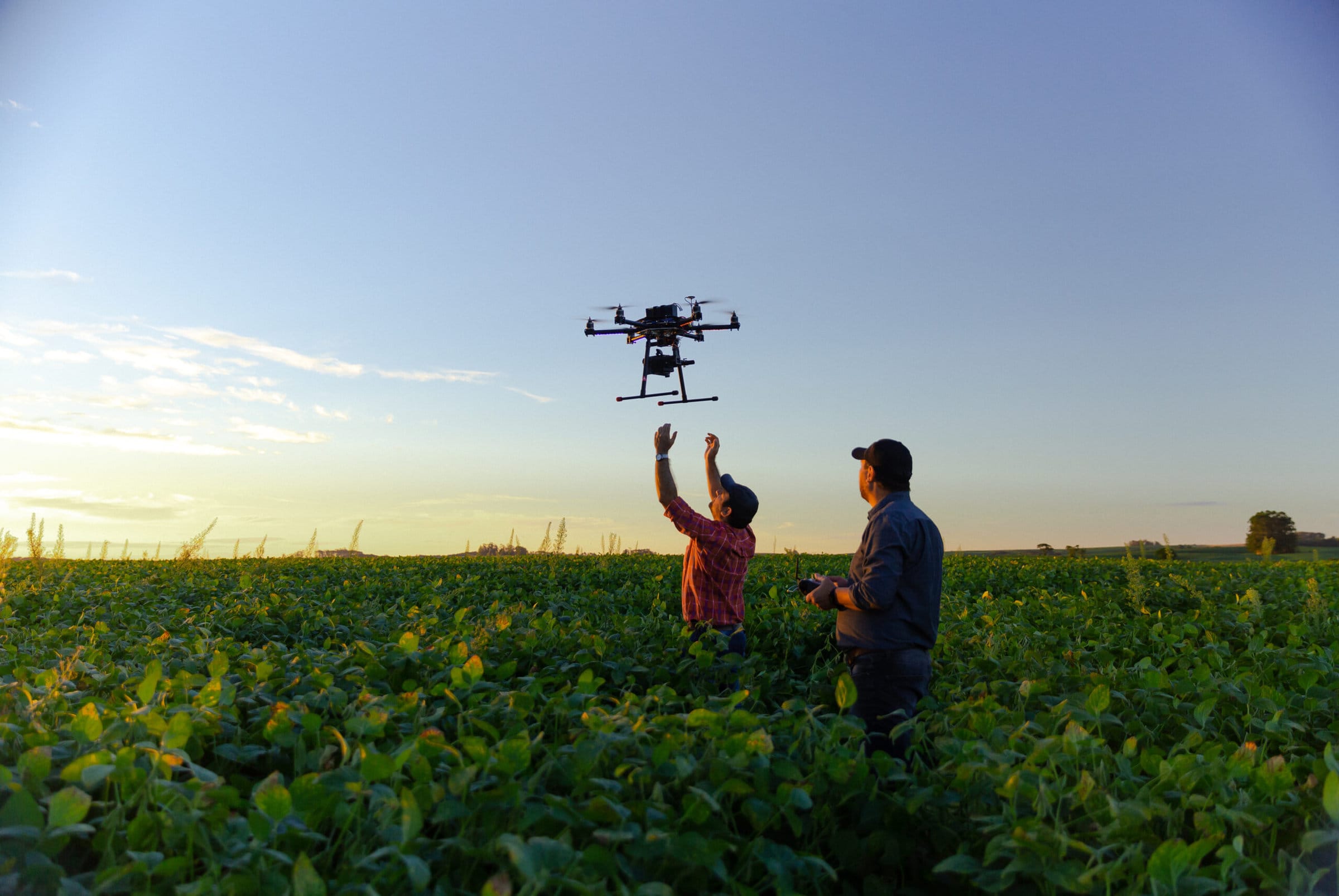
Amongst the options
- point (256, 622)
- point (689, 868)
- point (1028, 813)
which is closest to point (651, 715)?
point (689, 868)

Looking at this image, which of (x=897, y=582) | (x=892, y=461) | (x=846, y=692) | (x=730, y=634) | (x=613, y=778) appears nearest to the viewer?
(x=613, y=778)

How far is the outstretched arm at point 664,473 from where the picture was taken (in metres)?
6.48

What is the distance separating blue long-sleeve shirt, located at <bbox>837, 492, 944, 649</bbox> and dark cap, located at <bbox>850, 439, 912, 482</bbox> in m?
0.17

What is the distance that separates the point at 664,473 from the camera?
659cm

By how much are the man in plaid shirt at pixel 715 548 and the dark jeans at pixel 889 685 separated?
4.73 feet

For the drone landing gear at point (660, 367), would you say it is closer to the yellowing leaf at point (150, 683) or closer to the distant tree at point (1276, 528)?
the yellowing leaf at point (150, 683)

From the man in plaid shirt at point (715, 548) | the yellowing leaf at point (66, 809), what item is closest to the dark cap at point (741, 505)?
the man in plaid shirt at point (715, 548)

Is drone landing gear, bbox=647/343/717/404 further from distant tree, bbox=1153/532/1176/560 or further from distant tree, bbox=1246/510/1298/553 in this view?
distant tree, bbox=1246/510/1298/553

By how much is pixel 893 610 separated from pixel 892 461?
3.17 ft

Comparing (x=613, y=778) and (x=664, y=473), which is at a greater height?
(x=664, y=473)

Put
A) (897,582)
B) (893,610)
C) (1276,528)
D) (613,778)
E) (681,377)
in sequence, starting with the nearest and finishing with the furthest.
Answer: (613,778)
(897,582)
(893,610)
(681,377)
(1276,528)

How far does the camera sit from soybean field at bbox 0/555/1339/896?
2664 mm

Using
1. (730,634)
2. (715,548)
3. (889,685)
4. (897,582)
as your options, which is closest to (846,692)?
(897,582)

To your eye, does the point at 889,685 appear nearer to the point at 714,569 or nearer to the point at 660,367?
the point at 714,569
